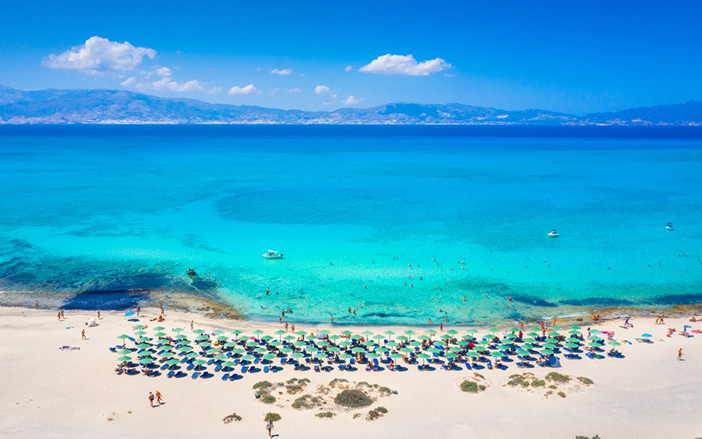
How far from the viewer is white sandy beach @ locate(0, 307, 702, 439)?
2603 centimetres

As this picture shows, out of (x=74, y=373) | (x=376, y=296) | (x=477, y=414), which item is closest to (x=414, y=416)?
(x=477, y=414)

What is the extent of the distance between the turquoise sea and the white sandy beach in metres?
10.8

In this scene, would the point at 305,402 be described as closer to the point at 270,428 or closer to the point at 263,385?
the point at 263,385

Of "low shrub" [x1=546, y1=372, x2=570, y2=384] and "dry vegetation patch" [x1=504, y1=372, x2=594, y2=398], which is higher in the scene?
"low shrub" [x1=546, y1=372, x2=570, y2=384]

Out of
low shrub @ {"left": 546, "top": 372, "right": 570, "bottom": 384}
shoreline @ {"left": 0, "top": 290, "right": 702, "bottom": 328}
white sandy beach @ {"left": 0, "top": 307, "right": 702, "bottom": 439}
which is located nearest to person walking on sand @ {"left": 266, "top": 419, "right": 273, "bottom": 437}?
white sandy beach @ {"left": 0, "top": 307, "right": 702, "bottom": 439}

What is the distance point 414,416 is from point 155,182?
98.8m

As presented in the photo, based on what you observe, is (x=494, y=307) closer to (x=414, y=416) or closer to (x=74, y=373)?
(x=414, y=416)

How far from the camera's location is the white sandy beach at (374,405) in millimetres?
26031

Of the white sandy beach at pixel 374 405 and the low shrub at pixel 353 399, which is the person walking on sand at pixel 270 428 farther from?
the low shrub at pixel 353 399

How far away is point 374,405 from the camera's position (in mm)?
28516

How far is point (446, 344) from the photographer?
36.0 meters

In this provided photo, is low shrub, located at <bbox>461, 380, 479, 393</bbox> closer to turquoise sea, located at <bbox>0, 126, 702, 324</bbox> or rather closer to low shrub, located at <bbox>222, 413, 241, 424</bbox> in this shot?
turquoise sea, located at <bbox>0, 126, 702, 324</bbox>

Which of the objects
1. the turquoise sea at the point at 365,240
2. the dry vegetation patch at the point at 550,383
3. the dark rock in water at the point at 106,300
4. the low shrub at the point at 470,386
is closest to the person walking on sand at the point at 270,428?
the low shrub at the point at 470,386

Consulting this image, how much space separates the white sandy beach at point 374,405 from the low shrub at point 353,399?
553mm
